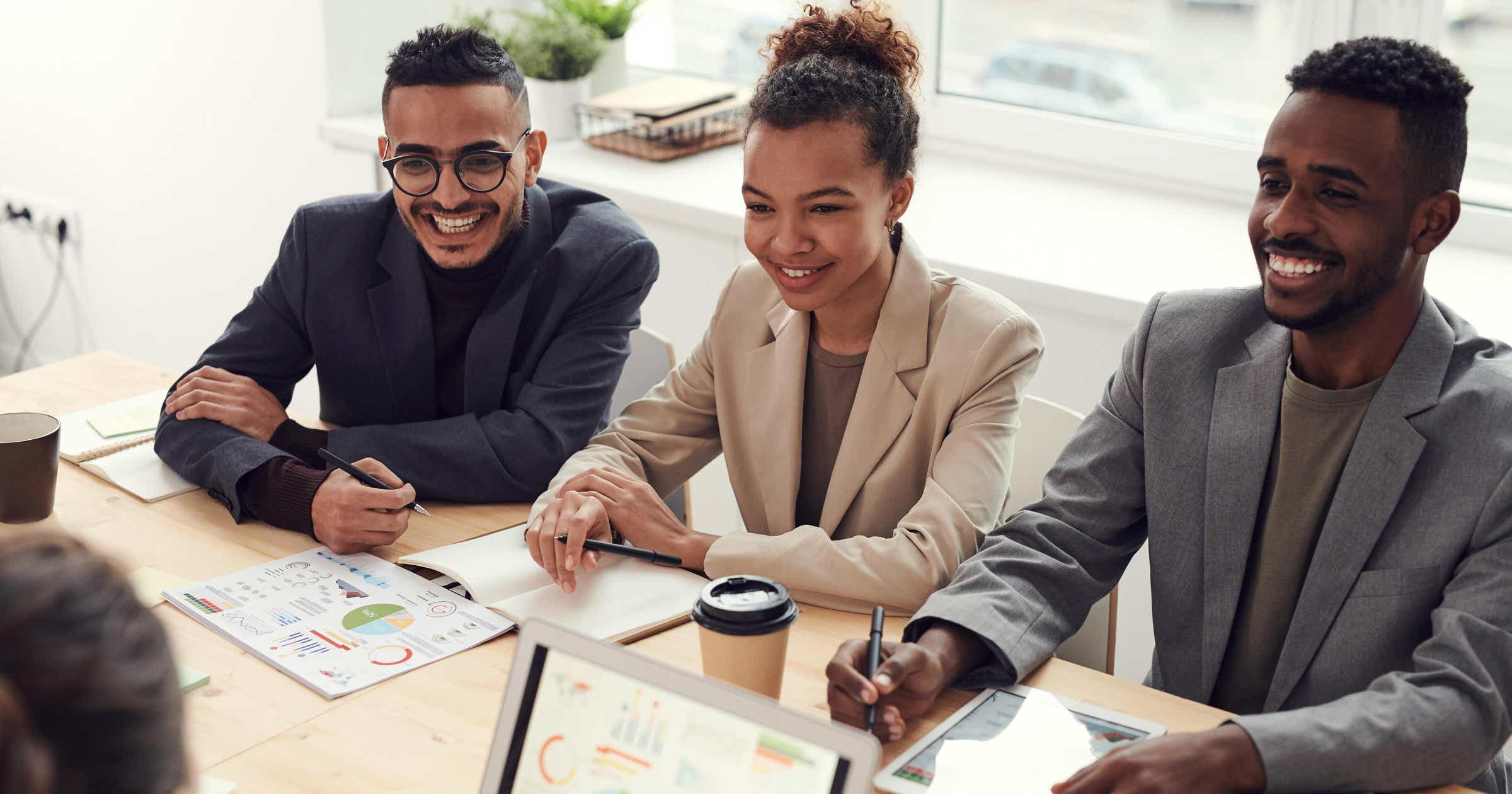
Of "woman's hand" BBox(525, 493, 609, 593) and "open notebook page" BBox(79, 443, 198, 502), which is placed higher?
"woman's hand" BBox(525, 493, 609, 593)

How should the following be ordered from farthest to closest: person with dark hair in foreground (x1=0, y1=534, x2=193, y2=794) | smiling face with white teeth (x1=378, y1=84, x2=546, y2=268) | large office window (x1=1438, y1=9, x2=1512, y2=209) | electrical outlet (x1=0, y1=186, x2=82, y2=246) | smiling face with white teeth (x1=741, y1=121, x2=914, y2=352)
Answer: electrical outlet (x1=0, y1=186, x2=82, y2=246), large office window (x1=1438, y1=9, x2=1512, y2=209), smiling face with white teeth (x1=378, y1=84, x2=546, y2=268), smiling face with white teeth (x1=741, y1=121, x2=914, y2=352), person with dark hair in foreground (x1=0, y1=534, x2=193, y2=794)

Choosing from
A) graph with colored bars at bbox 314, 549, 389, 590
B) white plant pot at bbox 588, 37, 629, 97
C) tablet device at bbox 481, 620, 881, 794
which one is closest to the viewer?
tablet device at bbox 481, 620, 881, 794

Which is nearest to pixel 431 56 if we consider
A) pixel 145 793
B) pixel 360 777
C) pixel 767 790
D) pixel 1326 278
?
pixel 360 777

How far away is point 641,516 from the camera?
65.8 inches

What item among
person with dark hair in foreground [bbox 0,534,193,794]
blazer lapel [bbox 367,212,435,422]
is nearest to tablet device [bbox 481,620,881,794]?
person with dark hair in foreground [bbox 0,534,193,794]

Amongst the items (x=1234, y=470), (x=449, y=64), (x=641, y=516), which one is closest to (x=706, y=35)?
(x=449, y=64)

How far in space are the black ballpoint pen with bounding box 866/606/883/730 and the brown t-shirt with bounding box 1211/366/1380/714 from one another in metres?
0.48

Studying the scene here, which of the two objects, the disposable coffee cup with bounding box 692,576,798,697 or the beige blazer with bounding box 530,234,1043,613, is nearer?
the disposable coffee cup with bounding box 692,576,798,697

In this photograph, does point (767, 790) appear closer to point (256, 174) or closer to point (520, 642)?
point (520, 642)

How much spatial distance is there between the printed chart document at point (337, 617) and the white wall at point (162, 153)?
6.48ft

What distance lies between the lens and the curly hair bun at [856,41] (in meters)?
1.75

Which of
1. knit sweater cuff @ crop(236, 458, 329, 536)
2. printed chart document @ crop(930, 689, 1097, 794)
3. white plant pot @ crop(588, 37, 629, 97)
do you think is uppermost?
white plant pot @ crop(588, 37, 629, 97)

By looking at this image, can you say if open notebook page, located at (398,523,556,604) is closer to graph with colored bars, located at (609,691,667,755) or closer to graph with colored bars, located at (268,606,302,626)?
graph with colored bars, located at (268,606,302,626)

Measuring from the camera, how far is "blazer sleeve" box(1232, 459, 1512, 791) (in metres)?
1.18
